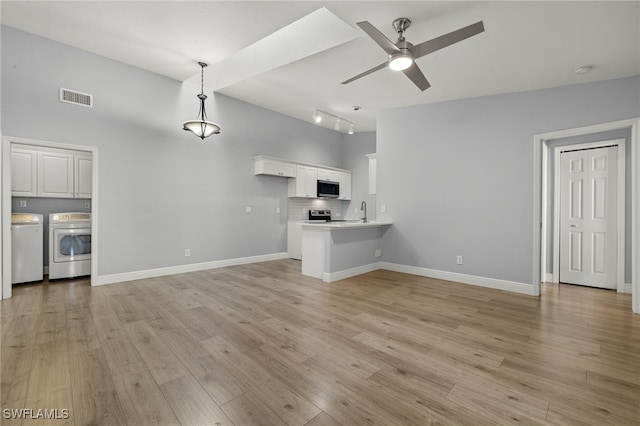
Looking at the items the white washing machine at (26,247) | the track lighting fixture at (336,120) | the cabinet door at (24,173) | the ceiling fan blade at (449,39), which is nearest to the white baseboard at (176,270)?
the white washing machine at (26,247)

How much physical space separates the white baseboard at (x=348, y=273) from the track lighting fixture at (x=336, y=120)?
3.27 meters

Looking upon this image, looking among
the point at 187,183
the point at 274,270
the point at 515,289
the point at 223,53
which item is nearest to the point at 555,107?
the point at 515,289

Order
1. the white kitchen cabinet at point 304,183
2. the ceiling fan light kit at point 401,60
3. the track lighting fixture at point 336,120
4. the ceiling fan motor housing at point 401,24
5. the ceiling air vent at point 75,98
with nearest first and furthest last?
the ceiling fan light kit at point 401,60
the ceiling fan motor housing at point 401,24
the ceiling air vent at point 75,98
the track lighting fixture at point 336,120
the white kitchen cabinet at point 304,183

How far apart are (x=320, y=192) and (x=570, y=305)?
199 inches

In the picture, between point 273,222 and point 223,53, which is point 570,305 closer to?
point 273,222

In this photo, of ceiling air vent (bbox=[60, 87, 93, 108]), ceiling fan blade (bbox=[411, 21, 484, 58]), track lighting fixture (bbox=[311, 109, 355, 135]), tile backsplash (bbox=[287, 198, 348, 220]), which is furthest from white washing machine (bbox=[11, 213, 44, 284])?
ceiling fan blade (bbox=[411, 21, 484, 58])

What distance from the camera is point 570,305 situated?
3.49m

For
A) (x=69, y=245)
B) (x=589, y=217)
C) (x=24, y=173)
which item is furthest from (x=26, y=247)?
(x=589, y=217)

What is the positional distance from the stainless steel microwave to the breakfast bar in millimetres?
2188

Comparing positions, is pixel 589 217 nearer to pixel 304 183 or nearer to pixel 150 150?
pixel 304 183

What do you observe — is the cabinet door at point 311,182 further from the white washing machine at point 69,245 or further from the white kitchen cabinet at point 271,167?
the white washing machine at point 69,245

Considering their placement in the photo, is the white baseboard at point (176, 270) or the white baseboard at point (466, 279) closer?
the white baseboard at point (466, 279)

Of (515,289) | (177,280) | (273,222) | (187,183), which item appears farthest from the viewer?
(273,222)

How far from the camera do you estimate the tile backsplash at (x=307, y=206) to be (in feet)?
22.3
